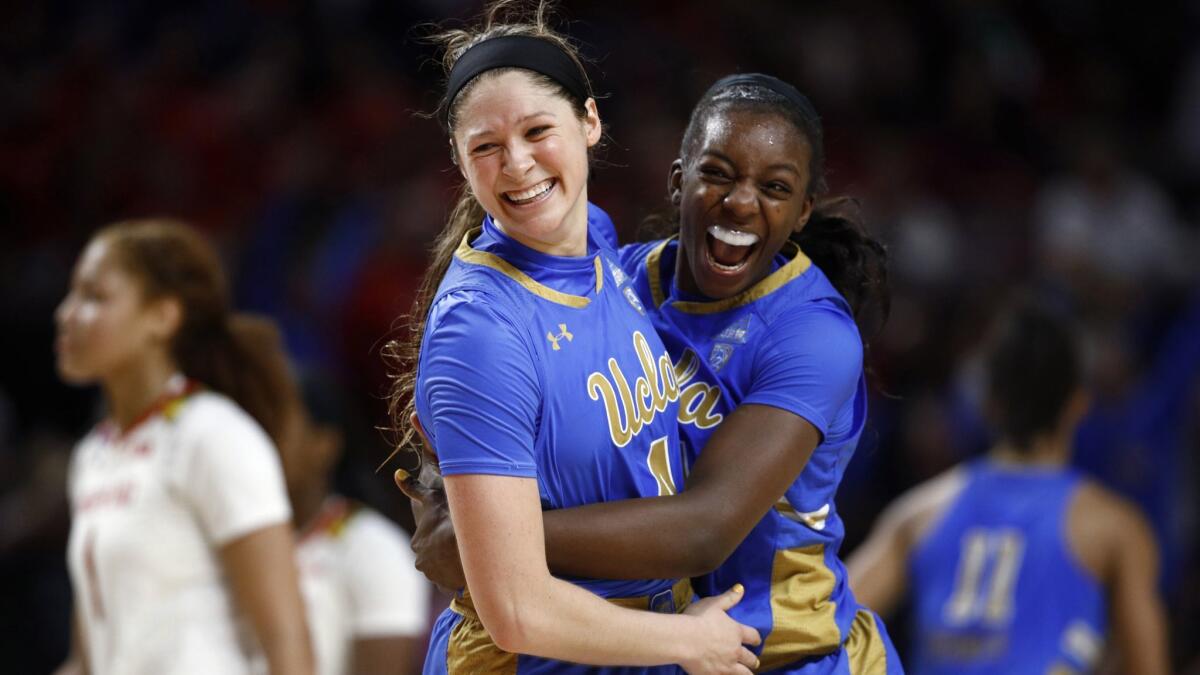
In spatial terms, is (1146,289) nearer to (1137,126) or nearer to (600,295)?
(1137,126)

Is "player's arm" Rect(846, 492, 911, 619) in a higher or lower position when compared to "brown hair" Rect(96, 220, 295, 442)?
lower

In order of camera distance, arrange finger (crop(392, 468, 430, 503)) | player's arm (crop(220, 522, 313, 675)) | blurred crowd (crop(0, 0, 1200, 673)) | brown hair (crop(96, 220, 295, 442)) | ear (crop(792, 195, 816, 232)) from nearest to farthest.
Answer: finger (crop(392, 468, 430, 503)), ear (crop(792, 195, 816, 232)), player's arm (crop(220, 522, 313, 675)), brown hair (crop(96, 220, 295, 442)), blurred crowd (crop(0, 0, 1200, 673))

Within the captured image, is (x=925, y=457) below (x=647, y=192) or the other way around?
below

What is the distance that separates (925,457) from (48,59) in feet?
18.7

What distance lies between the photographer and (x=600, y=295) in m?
2.79

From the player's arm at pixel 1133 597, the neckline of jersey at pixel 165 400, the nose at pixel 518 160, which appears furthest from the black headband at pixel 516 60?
the player's arm at pixel 1133 597

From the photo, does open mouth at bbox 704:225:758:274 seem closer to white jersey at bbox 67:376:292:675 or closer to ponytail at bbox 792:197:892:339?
ponytail at bbox 792:197:892:339

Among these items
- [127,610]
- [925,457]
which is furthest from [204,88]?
[127,610]

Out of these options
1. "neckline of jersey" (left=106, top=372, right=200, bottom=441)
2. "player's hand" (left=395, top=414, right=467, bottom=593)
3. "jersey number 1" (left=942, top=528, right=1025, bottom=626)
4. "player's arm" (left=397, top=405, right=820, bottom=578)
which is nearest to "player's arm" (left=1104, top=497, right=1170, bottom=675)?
"jersey number 1" (left=942, top=528, right=1025, bottom=626)

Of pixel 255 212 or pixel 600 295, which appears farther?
pixel 255 212

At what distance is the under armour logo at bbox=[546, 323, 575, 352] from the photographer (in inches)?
103

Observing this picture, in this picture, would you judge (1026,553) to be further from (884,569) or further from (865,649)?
(865,649)

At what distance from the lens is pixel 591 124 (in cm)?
280

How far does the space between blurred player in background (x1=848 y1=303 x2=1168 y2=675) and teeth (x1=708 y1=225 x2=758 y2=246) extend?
8.69 ft
